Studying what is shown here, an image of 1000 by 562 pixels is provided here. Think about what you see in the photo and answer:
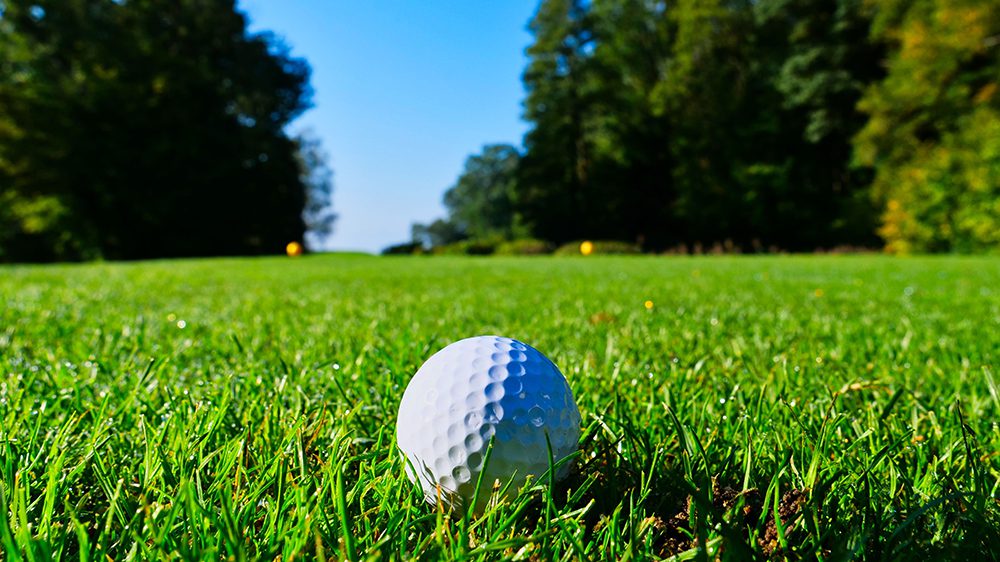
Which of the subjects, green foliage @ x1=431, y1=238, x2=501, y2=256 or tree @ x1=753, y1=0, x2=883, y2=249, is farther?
green foliage @ x1=431, y1=238, x2=501, y2=256

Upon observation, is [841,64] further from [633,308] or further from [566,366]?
[566,366]

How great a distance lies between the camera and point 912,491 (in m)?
1.02

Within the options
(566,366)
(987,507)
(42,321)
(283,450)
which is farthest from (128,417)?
(42,321)

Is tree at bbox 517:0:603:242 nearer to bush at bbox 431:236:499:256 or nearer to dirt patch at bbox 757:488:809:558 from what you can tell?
bush at bbox 431:236:499:256

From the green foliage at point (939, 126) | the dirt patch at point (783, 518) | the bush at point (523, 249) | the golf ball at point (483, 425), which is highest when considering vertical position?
the green foliage at point (939, 126)

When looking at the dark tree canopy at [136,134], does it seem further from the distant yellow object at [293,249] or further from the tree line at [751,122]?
the tree line at [751,122]

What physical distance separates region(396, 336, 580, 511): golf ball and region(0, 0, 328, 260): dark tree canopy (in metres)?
29.1

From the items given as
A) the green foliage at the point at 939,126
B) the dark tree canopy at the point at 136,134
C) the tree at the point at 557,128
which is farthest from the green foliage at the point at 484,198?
the green foliage at the point at 939,126

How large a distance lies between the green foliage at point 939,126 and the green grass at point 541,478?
1888 centimetres

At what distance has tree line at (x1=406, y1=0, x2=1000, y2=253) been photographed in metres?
20.0

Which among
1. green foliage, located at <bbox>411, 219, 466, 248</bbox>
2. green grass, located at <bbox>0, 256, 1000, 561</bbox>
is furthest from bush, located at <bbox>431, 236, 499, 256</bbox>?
green foliage, located at <bbox>411, 219, 466, 248</bbox>

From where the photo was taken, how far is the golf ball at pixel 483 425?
993mm

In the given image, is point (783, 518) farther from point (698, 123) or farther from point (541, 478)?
point (698, 123)

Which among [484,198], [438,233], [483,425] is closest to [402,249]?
[484,198]
